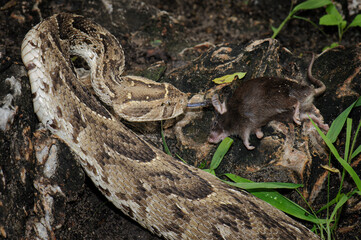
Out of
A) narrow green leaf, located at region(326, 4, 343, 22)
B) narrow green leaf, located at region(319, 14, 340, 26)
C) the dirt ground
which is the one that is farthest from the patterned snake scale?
narrow green leaf, located at region(326, 4, 343, 22)

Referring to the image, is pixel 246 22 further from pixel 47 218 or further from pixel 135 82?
pixel 47 218

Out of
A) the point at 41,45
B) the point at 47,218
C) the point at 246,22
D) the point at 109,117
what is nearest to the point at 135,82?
the point at 109,117

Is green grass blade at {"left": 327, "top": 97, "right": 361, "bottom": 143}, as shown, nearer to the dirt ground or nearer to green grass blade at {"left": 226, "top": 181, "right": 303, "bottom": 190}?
green grass blade at {"left": 226, "top": 181, "right": 303, "bottom": 190}

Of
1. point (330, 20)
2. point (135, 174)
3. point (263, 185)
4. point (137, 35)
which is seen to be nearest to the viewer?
point (135, 174)

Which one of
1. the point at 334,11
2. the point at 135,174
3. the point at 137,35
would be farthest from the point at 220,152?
the point at 334,11

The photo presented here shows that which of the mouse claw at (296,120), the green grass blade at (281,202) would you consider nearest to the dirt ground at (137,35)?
the green grass blade at (281,202)

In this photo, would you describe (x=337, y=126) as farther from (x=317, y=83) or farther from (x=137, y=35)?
(x=137, y=35)

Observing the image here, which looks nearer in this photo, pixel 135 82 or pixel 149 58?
pixel 135 82
